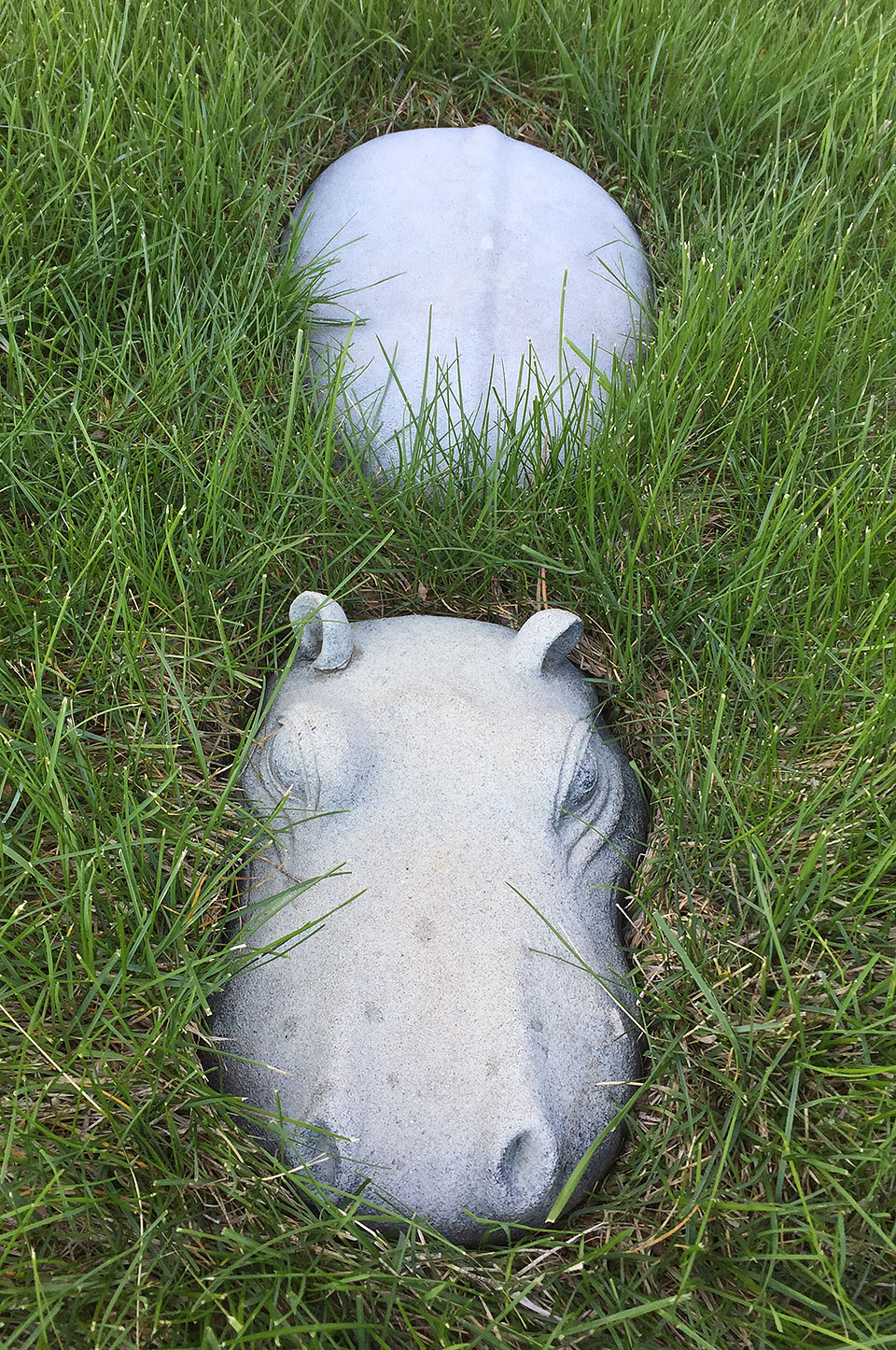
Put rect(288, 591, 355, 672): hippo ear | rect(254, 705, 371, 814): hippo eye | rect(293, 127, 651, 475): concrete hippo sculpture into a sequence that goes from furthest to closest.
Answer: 1. rect(293, 127, 651, 475): concrete hippo sculpture
2. rect(288, 591, 355, 672): hippo ear
3. rect(254, 705, 371, 814): hippo eye

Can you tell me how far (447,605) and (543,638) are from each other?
1.34 feet

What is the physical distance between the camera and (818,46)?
3043 millimetres

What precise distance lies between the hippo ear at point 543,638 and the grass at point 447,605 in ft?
0.69

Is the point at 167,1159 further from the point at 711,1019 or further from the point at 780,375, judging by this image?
the point at 780,375

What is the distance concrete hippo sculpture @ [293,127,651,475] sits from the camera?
221 centimetres

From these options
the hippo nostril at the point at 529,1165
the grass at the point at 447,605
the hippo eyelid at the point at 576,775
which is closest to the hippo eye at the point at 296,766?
the grass at the point at 447,605

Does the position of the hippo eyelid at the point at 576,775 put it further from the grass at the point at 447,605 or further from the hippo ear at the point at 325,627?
the hippo ear at the point at 325,627

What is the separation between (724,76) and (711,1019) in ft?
8.21

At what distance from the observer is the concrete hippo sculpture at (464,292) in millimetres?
2207

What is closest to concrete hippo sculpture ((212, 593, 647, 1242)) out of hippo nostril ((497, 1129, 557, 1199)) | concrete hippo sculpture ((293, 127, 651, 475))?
hippo nostril ((497, 1129, 557, 1199))

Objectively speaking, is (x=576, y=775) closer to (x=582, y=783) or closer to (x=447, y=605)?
(x=582, y=783)

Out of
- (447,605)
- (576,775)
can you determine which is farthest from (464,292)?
(576,775)

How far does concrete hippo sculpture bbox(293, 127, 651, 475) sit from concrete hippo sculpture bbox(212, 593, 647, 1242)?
0.56 metres

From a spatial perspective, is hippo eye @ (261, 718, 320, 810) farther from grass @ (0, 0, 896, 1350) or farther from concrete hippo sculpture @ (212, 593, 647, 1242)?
grass @ (0, 0, 896, 1350)
